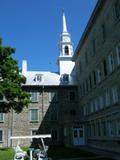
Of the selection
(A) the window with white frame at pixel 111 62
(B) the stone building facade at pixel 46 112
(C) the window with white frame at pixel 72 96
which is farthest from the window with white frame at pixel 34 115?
(A) the window with white frame at pixel 111 62

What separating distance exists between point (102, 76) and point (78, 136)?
1423 centimetres

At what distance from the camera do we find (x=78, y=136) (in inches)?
1662

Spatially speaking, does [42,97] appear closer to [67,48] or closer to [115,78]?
[67,48]

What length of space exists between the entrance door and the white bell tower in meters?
13.8

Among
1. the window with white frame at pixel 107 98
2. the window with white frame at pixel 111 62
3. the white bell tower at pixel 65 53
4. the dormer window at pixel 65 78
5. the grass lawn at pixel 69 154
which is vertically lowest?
the grass lawn at pixel 69 154

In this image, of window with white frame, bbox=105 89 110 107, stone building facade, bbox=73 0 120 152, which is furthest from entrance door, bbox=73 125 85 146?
window with white frame, bbox=105 89 110 107

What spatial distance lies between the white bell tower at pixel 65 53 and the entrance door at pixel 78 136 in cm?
1378

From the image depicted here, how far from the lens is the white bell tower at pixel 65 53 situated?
5488 cm

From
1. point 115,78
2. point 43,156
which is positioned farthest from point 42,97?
point 43,156

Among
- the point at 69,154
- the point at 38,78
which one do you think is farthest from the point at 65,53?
the point at 69,154

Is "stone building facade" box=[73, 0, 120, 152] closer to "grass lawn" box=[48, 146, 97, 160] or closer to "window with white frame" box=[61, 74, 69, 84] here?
"grass lawn" box=[48, 146, 97, 160]

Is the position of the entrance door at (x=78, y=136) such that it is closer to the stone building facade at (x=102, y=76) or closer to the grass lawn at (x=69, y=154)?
the stone building facade at (x=102, y=76)

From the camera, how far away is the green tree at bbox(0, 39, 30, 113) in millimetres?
28778

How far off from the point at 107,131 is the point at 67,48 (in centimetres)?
3182
